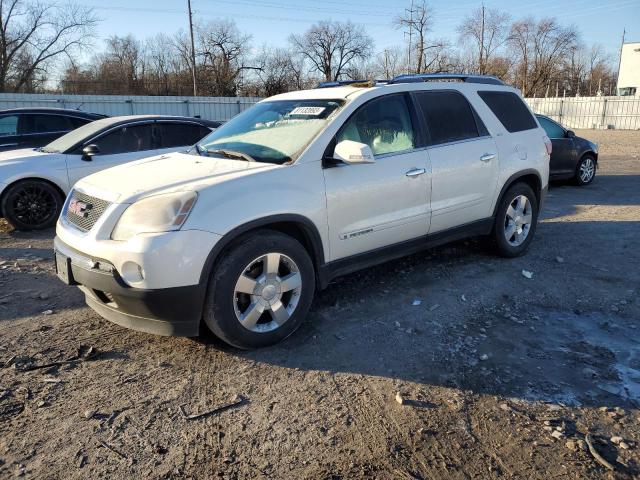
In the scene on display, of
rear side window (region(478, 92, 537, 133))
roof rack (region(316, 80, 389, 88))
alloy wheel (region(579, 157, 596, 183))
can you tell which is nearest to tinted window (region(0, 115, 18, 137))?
roof rack (region(316, 80, 389, 88))

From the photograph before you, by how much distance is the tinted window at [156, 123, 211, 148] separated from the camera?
782 cm

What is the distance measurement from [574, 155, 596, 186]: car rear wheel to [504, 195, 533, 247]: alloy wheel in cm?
581

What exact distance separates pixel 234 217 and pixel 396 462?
175 cm

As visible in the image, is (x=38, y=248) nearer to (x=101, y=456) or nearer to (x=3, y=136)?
(x=3, y=136)

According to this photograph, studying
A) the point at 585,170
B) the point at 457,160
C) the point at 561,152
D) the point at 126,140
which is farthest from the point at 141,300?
the point at 585,170

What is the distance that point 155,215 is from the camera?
327 centimetres

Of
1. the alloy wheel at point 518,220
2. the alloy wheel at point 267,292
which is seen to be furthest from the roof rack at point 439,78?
the alloy wheel at point 267,292

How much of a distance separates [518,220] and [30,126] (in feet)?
26.1

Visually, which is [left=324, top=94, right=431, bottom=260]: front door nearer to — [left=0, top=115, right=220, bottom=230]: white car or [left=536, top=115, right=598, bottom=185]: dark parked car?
[left=0, top=115, right=220, bottom=230]: white car

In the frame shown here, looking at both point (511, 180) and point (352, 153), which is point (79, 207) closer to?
point (352, 153)

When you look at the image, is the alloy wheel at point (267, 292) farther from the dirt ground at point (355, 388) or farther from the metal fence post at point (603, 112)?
the metal fence post at point (603, 112)

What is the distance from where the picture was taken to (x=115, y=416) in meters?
2.93

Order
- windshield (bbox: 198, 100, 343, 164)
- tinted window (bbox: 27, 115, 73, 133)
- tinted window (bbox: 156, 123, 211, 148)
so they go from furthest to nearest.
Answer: tinted window (bbox: 27, 115, 73, 133)
tinted window (bbox: 156, 123, 211, 148)
windshield (bbox: 198, 100, 343, 164)

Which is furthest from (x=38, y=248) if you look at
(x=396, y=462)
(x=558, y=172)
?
(x=558, y=172)
